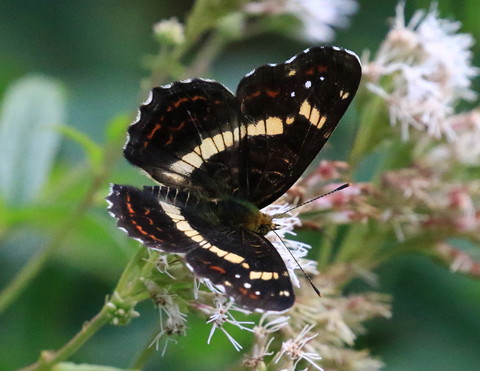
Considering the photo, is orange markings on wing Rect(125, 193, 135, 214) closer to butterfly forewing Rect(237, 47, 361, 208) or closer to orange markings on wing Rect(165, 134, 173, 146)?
orange markings on wing Rect(165, 134, 173, 146)

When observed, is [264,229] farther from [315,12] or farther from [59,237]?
[315,12]

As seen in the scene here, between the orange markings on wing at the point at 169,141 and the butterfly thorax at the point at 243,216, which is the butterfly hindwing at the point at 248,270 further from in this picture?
the orange markings on wing at the point at 169,141

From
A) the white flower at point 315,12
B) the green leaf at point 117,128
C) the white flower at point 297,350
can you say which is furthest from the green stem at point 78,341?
the white flower at point 315,12

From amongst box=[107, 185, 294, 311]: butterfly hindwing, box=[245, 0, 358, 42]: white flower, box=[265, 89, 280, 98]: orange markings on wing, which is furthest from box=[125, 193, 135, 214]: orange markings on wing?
box=[245, 0, 358, 42]: white flower

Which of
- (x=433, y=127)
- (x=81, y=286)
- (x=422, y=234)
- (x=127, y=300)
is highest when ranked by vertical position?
(x=433, y=127)

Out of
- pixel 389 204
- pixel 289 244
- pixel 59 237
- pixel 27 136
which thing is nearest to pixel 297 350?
pixel 289 244

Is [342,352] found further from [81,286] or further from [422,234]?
[81,286]

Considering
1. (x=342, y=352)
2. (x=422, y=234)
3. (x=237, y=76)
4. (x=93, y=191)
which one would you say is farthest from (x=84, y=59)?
(x=342, y=352)
